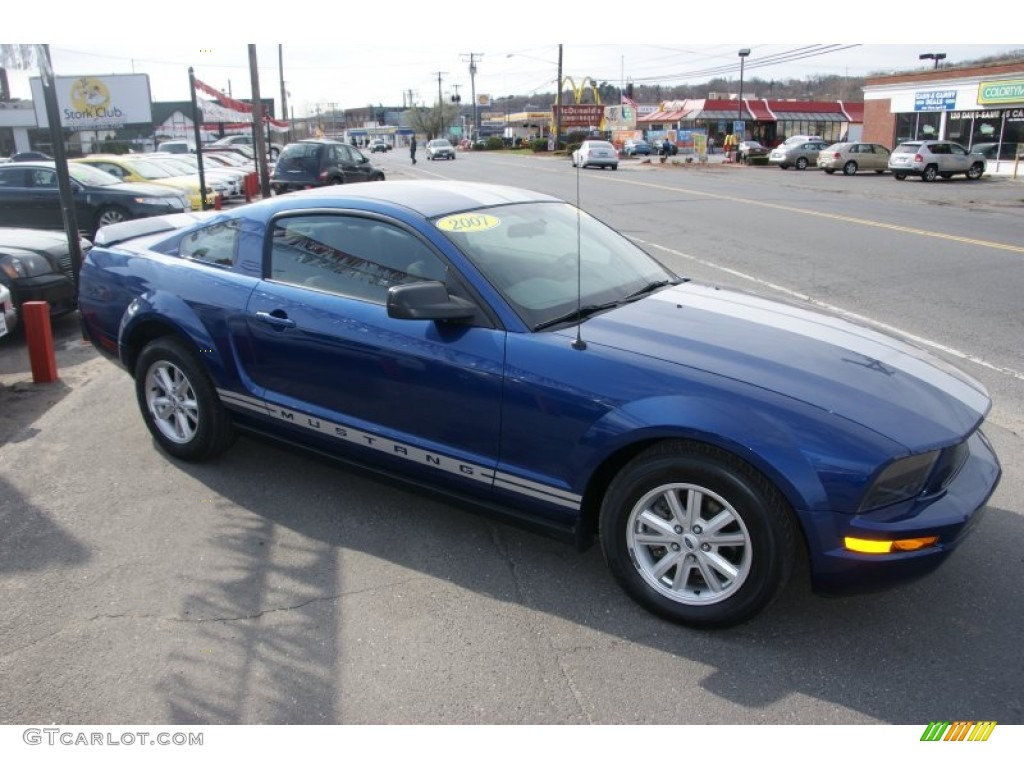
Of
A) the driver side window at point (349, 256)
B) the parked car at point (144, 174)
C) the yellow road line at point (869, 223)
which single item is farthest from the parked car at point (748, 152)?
the driver side window at point (349, 256)

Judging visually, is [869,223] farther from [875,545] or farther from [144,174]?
[144,174]

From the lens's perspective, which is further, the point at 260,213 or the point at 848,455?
the point at 260,213

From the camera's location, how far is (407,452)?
364cm

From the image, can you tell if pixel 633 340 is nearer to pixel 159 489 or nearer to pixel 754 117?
pixel 159 489

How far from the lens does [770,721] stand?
2.63 metres

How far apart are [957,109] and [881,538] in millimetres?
41882

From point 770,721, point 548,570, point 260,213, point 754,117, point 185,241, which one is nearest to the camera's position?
point 770,721

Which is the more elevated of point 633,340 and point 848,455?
point 633,340

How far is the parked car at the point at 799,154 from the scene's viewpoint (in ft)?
133

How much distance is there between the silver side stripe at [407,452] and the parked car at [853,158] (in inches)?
1428

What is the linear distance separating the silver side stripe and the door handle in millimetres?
414

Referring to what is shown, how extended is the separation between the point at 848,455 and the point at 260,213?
318 centimetres

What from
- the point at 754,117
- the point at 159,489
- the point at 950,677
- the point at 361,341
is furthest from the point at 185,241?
the point at 754,117

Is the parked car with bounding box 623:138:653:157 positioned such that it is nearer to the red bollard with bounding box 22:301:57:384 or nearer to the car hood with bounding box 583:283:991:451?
the red bollard with bounding box 22:301:57:384
